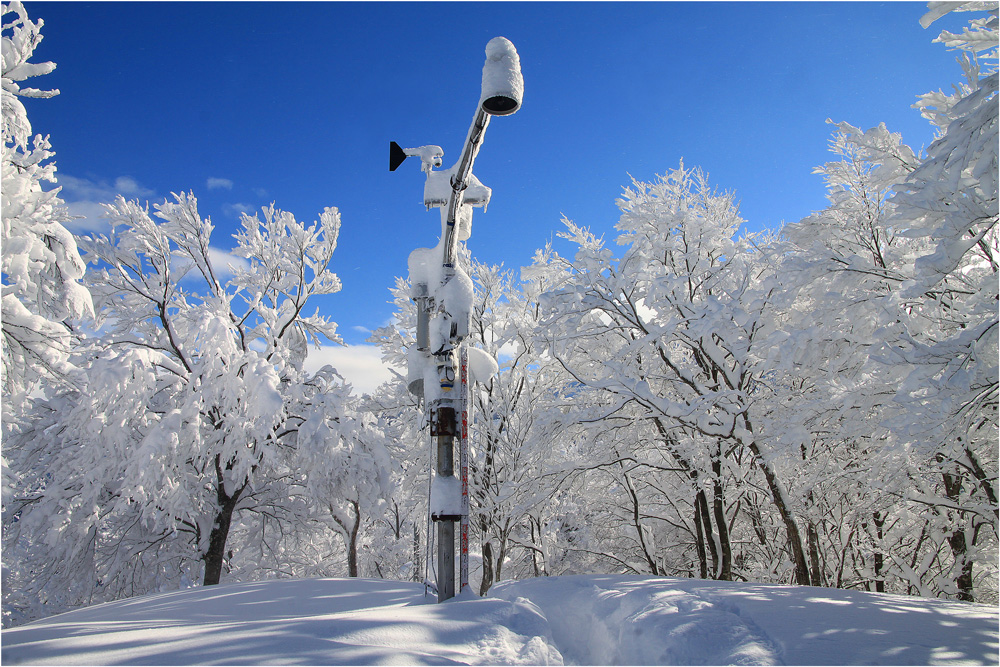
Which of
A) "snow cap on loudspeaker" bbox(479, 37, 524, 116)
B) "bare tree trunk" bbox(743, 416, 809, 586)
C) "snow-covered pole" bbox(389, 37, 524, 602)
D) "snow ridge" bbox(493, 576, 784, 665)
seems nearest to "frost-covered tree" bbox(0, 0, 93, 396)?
"snow-covered pole" bbox(389, 37, 524, 602)

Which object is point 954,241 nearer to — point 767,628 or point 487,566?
point 767,628

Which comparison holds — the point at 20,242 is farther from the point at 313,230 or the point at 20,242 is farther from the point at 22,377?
the point at 313,230

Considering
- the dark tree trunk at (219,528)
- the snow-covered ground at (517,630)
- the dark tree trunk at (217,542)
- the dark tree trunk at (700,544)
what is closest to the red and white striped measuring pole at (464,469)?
the snow-covered ground at (517,630)

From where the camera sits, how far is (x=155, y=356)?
1045cm

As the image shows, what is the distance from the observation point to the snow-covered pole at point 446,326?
529 cm

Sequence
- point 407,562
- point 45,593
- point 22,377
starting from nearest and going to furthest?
point 22,377, point 45,593, point 407,562

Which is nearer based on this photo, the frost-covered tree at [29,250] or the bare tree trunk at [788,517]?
the frost-covered tree at [29,250]

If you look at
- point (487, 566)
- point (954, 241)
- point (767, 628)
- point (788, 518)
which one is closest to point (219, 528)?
point (487, 566)

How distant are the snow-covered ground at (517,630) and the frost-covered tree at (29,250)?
259cm

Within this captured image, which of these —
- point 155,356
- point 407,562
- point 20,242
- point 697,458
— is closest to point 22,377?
point 20,242

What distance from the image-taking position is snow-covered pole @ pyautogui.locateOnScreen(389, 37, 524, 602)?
5.29 meters

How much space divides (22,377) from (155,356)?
5.72 metres

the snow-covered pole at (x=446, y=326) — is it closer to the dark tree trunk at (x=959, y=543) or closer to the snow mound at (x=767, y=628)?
the snow mound at (x=767, y=628)

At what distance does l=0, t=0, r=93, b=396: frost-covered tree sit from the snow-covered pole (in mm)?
3713
